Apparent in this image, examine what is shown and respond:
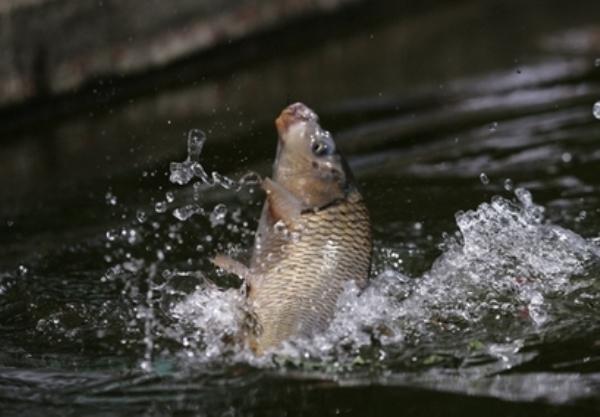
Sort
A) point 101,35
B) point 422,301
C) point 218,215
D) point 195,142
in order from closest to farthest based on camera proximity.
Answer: point 422,301 → point 195,142 → point 218,215 → point 101,35

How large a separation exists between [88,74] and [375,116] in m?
2.43

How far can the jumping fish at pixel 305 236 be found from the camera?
13.0 ft

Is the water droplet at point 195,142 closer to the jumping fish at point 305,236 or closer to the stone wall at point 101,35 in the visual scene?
the jumping fish at point 305,236

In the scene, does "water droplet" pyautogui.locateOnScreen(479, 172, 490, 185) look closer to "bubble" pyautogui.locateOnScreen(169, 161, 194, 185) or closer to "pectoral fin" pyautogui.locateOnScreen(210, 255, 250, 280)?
"bubble" pyautogui.locateOnScreen(169, 161, 194, 185)

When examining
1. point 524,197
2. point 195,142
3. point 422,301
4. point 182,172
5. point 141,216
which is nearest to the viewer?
point 422,301

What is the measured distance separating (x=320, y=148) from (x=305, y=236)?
27 centimetres

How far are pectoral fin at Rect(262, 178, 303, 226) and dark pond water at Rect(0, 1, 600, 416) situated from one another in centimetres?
30

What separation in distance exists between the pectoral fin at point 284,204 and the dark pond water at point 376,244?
0.98ft

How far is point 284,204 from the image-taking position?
13.0ft

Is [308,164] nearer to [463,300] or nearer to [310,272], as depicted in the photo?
[310,272]

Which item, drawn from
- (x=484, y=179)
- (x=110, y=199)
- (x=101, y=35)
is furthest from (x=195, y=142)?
(x=101, y=35)

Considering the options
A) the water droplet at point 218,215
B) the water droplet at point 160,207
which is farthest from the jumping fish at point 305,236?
the water droplet at point 160,207

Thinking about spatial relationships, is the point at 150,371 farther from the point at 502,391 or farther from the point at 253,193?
the point at 253,193

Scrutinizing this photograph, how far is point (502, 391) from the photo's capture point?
3.94 meters
